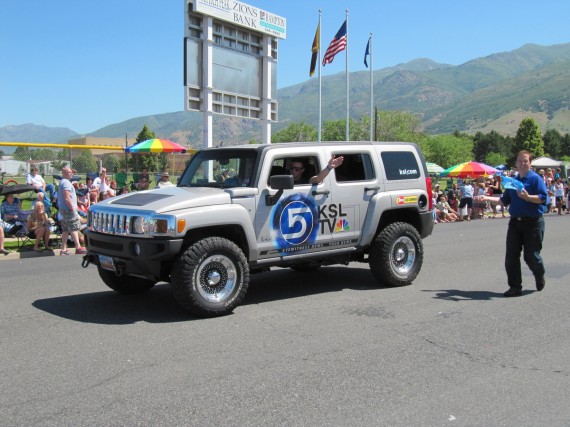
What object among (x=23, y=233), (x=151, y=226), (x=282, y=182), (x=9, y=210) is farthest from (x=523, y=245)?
(x=9, y=210)

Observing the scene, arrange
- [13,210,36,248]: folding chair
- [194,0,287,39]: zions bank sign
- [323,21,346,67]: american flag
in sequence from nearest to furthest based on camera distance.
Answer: [13,210,36,248]: folding chair, [194,0,287,39]: zions bank sign, [323,21,346,67]: american flag

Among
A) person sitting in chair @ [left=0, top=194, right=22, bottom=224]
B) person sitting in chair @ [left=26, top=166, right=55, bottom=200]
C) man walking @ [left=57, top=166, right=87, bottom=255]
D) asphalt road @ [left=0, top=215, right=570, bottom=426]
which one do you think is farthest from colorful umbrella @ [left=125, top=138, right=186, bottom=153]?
asphalt road @ [left=0, top=215, right=570, bottom=426]

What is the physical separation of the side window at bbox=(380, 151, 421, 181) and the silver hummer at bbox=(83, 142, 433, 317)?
2 cm

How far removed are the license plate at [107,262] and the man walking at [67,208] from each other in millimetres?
5307

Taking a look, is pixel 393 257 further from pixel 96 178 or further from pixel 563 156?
pixel 563 156

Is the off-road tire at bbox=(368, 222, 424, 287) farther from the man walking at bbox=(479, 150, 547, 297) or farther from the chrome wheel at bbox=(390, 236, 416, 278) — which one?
the man walking at bbox=(479, 150, 547, 297)

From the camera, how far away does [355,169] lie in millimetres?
7762

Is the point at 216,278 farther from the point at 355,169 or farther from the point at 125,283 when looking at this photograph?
the point at 355,169

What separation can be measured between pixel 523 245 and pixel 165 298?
4773mm

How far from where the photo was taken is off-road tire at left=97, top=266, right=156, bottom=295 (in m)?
7.22

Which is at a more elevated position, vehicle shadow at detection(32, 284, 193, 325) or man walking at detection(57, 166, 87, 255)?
man walking at detection(57, 166, 87, 255)

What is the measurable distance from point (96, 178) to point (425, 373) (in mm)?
13597

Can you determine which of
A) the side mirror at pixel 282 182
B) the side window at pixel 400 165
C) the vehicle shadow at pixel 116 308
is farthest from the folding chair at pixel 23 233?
the side window at pixel 400 165

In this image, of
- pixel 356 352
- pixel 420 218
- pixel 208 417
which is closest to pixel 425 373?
pixel 356 352
